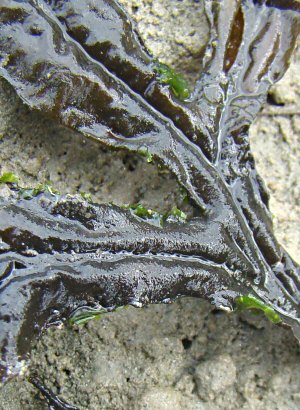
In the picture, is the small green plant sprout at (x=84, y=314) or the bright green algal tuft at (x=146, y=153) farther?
the bright green algal tuft at (x=146, y=153)

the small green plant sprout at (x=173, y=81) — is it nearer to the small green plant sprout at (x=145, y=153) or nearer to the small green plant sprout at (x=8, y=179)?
the small green plant sprout at (x=145, y=153)

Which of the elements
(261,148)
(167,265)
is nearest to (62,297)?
(167,265)

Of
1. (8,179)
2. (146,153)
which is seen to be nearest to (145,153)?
(146,153)

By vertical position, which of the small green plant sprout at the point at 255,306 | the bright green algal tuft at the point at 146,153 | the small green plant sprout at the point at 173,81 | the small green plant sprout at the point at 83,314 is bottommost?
the small green plant sprout at the point at 83,314

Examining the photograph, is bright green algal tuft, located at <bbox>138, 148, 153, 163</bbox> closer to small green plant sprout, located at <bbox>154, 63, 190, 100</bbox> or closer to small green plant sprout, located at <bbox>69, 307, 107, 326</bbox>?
small green plant sprout, located at <bbox>154, 63, 190, 100</bbox>

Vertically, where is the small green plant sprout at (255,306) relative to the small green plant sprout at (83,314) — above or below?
above

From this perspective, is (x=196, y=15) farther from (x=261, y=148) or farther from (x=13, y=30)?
(x=13, y=30)

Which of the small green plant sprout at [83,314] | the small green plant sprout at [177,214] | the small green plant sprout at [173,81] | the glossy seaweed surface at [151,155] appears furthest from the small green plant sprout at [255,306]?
the small green plant sprout at [173,81]

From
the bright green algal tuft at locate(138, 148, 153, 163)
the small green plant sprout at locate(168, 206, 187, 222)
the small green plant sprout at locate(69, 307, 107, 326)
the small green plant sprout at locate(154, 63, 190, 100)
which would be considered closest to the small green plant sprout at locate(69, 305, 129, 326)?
the small green plant sprout at locate(69, 307, 107, 326)
